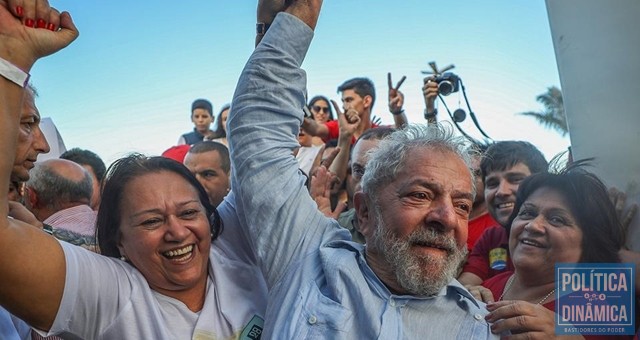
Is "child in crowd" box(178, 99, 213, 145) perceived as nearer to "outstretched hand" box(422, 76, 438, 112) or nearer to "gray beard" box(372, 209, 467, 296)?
"outstretched hand" box(422, 76, 438, 112)

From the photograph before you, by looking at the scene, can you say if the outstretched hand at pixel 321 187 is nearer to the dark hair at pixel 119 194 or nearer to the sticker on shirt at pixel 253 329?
the dark hair at pixel 119 194

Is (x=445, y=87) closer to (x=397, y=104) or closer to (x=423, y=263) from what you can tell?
(x=397, y=104)

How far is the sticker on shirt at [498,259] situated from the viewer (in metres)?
3.18

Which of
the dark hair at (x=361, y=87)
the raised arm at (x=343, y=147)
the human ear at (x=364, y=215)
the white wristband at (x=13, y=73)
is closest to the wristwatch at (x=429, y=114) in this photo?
the raised arm at (x=343, y=147)

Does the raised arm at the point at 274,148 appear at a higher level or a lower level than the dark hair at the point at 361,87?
lower

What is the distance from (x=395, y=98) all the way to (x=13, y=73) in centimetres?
386

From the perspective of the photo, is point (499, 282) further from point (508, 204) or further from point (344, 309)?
point (344, 309)

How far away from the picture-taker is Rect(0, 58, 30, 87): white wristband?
1507mm

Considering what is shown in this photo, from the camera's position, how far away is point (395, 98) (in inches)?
203

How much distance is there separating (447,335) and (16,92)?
1388 millimetres

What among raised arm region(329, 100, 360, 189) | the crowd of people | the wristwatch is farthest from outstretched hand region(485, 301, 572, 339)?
the wristwatch

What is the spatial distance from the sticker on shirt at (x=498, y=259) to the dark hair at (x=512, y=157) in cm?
49

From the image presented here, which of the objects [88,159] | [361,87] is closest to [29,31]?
[88,159]

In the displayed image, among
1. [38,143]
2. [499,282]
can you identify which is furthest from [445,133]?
[38,143]
